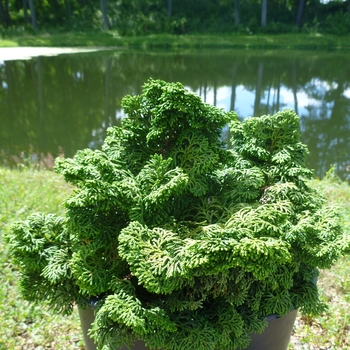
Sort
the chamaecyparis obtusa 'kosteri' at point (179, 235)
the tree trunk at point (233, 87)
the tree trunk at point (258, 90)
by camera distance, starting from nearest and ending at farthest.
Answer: the chamaecyparis obtusa 'kosteri' at point (179, 235) < the tree trunk at point (258, 90) < the tree trunk at point (233, 87)

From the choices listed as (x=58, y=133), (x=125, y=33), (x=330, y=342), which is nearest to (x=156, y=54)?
(x=125, y=33)

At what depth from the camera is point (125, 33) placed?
23047 mm

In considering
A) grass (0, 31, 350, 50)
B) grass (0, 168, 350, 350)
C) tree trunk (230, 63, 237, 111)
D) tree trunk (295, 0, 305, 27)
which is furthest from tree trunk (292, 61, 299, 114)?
tree trunk (295, 0, 305, 27)

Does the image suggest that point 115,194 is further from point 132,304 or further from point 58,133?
point 58,133

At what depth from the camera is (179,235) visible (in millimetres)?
1323

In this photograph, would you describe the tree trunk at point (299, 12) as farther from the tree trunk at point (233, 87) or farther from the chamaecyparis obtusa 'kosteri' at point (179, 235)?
the chamaecyparis obtusa 'kosteri' at point (179, 235)

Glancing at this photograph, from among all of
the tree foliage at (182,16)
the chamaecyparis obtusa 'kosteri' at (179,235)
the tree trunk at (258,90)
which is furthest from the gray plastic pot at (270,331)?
the tree foliage at (182,16)

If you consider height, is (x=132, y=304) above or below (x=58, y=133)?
above

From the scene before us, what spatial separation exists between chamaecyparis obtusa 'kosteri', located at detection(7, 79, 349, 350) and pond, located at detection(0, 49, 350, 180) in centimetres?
432

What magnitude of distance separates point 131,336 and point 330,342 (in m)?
1.58

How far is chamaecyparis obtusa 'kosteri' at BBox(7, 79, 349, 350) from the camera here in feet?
3.89

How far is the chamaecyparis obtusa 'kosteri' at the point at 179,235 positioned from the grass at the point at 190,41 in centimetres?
1937

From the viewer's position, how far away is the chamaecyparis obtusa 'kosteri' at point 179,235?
3.89 feet

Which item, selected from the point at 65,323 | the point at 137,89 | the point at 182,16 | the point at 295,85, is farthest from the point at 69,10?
the point at 65,323
